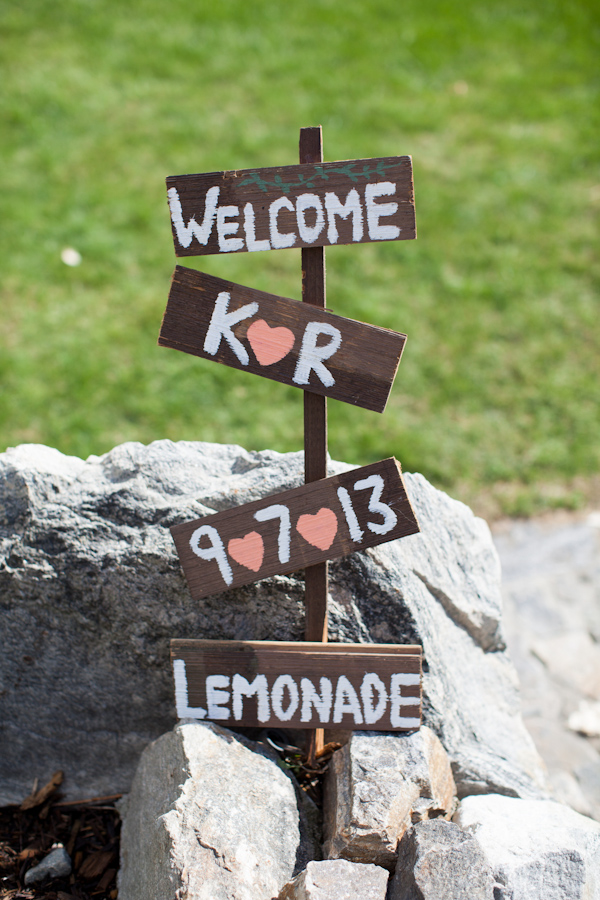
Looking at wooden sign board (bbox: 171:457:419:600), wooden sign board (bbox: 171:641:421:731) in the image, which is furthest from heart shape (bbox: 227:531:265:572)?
wooden sign board (bbox: 171:641:421:731)

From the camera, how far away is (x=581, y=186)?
5246 millimetres

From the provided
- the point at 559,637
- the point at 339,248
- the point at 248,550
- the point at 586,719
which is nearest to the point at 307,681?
the point at 248,550

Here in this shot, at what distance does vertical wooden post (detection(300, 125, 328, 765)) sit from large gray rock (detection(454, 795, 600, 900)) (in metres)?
0.51

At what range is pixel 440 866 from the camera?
5.32 feet

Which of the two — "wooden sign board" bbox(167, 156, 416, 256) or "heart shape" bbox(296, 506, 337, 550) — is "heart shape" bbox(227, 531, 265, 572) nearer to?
"heart shape" bbox(296, 506, 337, 550)

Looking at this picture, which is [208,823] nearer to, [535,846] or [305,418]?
[535,846]

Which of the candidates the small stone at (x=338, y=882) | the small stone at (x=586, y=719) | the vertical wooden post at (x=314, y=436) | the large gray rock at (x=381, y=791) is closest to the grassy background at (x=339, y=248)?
the small stone at (x=586, y=719)

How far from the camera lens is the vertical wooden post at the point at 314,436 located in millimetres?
1791

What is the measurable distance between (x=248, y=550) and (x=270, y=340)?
0.57 metres

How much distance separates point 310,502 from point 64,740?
1.12 meters

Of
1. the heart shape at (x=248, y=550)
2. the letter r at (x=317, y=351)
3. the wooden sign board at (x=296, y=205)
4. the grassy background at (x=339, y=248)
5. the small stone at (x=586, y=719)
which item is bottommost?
the small stone at (x=586, y=719)

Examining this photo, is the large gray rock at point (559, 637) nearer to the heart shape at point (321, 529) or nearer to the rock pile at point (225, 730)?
the rock pile at point (225, 730)

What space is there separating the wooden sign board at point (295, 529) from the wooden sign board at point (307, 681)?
21 centimetres

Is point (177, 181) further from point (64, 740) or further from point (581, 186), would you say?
point (581, 186)
